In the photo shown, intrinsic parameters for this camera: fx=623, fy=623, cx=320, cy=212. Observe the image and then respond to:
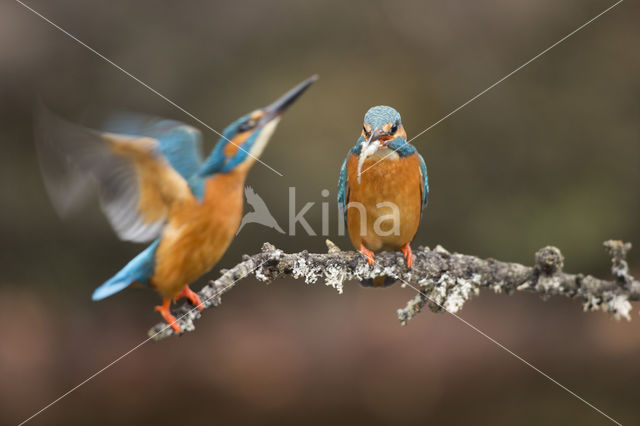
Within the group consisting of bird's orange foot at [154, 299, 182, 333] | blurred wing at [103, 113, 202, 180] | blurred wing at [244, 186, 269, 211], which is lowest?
bird's orange foot at [154, 299, 182, 333]

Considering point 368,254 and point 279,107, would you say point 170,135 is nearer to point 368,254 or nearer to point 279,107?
point 279,107

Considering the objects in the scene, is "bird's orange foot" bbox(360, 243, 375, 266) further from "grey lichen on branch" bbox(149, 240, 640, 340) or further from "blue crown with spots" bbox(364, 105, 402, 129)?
"blue crown with spots" bbox(364, 105, 402, 129)

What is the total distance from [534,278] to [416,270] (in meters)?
0.38

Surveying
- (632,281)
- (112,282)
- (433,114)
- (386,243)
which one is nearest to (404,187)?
(386,243)

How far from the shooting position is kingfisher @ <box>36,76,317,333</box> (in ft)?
3.71

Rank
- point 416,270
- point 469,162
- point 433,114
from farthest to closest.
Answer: point 469,162
point 433,114
point 416,270

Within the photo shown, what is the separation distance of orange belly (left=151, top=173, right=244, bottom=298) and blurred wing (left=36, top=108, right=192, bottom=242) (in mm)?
40

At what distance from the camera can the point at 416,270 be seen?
2.01 m

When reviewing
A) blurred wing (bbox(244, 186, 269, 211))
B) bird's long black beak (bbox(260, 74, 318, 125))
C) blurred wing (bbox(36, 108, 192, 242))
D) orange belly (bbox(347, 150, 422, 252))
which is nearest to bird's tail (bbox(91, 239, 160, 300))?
blurred wing (bbox(36, 108, 192, 242))

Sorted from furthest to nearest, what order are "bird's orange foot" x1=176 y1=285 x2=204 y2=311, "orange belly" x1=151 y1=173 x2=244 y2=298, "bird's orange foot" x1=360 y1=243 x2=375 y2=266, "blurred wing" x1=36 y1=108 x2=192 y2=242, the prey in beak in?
1. "bird's orange foot" x1=360 y1=243 x2=375 y2=266
2. the prey in beak
3. "bird's orange foot" x1=176 y1=285 x2=204 y2=311
4. "orange belly" x1=151 y1=173 x2=244 y2=298
5. "blurred wing" x1=36 y1=108 x2=192 y2=242

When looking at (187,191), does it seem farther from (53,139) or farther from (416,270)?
(416,270)

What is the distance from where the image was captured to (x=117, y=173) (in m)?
1.17

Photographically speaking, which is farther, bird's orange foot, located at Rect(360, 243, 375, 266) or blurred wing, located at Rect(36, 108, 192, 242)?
bird's orange foot, located at Rect(360, 243, 375, 266)

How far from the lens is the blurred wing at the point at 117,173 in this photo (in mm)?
1109
